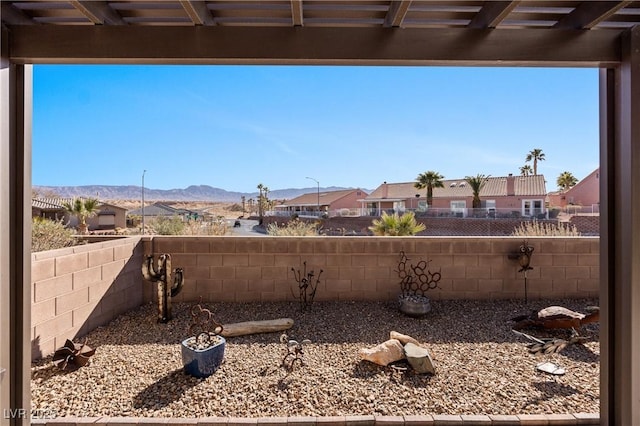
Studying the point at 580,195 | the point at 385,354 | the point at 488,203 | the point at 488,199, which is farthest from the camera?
the point at 580,195

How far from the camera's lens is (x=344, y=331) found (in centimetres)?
371

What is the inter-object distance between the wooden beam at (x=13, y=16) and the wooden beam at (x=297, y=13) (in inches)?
61.6

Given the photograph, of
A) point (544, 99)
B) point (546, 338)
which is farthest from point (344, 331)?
point (544, 99)

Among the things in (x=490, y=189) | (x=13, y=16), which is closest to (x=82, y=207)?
(x=13, y=16)

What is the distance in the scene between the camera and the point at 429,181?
26109 millimetres

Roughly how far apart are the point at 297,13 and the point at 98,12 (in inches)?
43.9

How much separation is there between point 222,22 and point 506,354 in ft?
12.2

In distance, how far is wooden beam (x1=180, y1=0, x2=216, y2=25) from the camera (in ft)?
5.65

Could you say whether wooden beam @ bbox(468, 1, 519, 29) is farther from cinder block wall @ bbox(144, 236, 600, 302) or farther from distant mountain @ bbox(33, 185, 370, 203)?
distant mountain @ bbox(33, 185, 370, 203)

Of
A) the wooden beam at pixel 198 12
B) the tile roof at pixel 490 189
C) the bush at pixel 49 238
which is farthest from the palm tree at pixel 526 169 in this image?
the wooden beam at pixel 198 12

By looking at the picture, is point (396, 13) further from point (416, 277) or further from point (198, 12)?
point (416, 277)

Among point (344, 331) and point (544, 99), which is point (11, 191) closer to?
point (344, 331)

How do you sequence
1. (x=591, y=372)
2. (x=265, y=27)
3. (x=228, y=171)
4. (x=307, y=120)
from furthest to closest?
(x=228, y=171) < (x=307, y=120) < (x=591, y=372) < (x=265, y=27)

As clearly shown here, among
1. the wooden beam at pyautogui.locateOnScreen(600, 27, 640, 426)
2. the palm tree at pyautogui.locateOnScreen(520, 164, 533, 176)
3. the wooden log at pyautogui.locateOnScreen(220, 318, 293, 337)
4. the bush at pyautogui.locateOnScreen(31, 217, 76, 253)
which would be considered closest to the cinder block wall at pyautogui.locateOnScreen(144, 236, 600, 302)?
the wooden log at pyautogui.locateOnScreen(220, 318, 293, 337)
